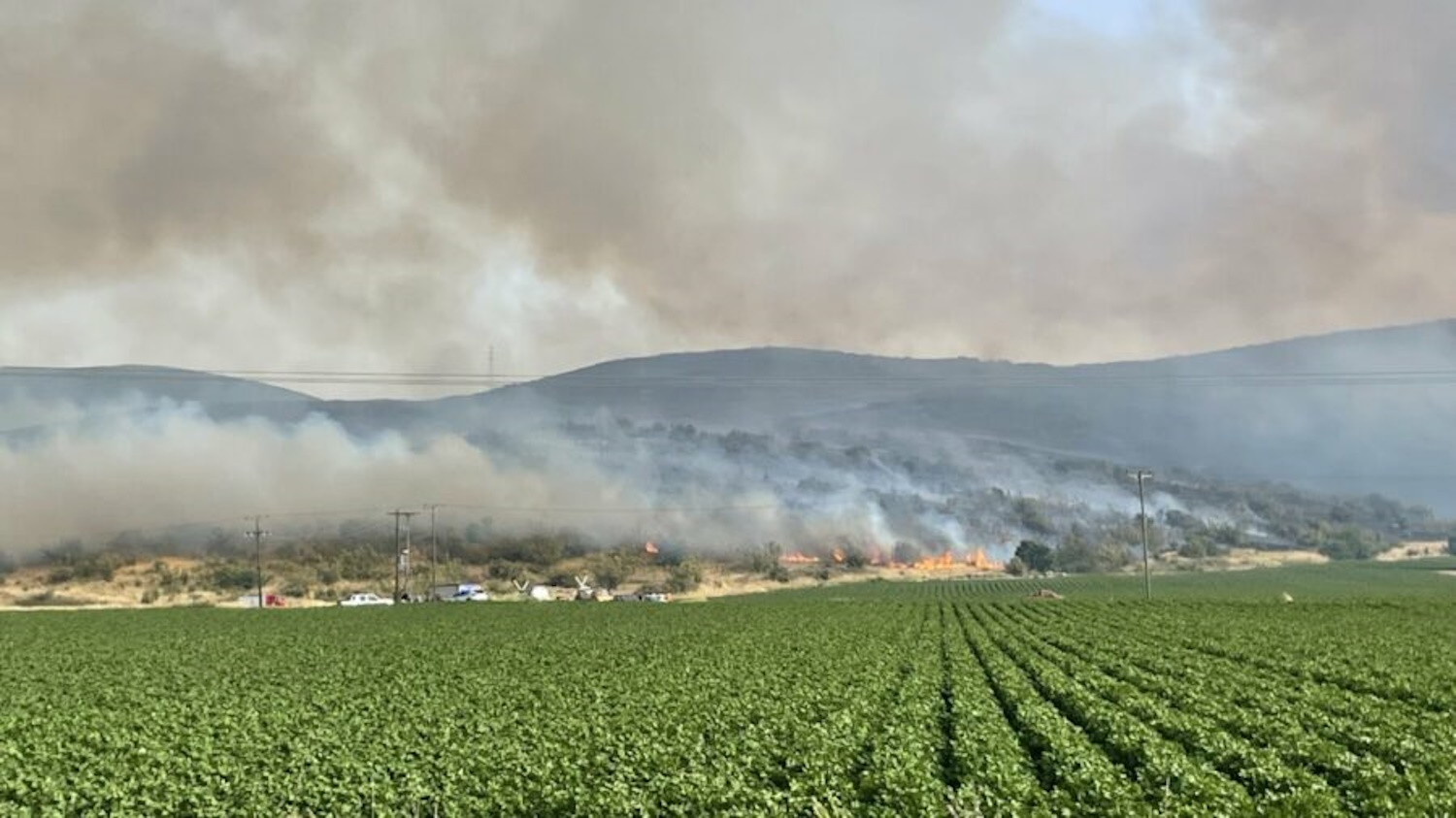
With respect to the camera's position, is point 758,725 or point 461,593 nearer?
point 758,725

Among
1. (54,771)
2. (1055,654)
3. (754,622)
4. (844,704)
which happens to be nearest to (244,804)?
(54,771)

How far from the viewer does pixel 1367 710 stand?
102ft

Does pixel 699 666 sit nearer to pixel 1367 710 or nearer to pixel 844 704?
pixel 844 704

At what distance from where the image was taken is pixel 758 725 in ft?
96.2

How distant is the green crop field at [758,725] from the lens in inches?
784

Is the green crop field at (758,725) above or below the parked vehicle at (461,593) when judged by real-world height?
above

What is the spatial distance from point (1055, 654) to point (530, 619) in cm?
5998

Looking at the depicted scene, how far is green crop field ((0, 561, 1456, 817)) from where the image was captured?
65.3ft

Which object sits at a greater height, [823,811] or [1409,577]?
[823,811]

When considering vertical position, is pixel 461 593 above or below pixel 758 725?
below

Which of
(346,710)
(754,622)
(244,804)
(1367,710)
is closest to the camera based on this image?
(244,804)

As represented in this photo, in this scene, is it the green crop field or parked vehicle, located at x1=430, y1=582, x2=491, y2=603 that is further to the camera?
parked vehicle, located at x1=430, y1=582, x2=491, y2=603

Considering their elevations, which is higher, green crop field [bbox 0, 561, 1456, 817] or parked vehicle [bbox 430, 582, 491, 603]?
green crop field [bbox 0, 561, 1456, 817]

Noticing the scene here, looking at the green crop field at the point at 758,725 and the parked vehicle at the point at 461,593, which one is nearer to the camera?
the green crop field at the point at 758,725
